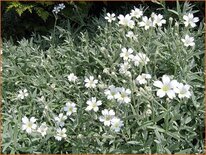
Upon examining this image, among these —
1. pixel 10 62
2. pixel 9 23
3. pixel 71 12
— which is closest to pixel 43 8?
pixel 71 12

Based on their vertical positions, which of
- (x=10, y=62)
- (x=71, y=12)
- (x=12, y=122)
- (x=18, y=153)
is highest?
(x=71, y=12)

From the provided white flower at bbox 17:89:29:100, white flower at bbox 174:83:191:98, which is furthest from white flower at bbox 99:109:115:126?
white flower at bbox 17:89:29:100

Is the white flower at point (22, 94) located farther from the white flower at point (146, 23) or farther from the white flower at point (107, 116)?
the white flower at point (146, 23)

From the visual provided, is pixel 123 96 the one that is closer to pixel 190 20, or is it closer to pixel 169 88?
pixel 169 88

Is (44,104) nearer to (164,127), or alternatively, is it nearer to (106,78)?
(106,78)

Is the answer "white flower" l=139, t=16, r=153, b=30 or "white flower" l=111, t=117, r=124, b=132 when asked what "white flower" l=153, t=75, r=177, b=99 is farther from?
"white flower" l=139, t=16, r=153, b=30

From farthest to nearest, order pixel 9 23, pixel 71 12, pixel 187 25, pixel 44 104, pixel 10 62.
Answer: pixel 9 23 → pixel 71 12 → pixel 10 62 → pixel 187 25 → pixel 44 104
